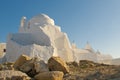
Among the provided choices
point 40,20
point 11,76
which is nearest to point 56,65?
point 11,76

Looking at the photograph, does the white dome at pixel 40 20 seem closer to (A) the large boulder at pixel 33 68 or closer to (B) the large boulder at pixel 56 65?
(B) the large boulder at pixel 56 65

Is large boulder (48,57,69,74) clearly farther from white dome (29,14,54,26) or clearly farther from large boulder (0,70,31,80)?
white dome (29,14,54,26)

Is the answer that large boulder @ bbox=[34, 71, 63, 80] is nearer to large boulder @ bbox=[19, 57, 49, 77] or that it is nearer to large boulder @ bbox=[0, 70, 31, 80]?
large boulder @ bbox=[0, 70, 31, 80]

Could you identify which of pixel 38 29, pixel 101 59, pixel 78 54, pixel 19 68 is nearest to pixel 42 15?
pixel 38 29

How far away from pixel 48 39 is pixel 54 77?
21.5 m

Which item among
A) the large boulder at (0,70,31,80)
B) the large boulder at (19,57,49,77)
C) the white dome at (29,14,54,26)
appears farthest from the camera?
the white dome at (29,14,54,26)

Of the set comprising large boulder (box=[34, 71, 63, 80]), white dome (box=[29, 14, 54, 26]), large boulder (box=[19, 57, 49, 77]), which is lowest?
large boulder (box=[34, 71, 63, 80])

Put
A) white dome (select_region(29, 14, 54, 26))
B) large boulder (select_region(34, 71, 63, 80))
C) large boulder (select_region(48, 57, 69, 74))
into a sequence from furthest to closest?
white dome (select_region(29, 14, 54, 26)) → large boulder (select_region(48, 57, 69, 74)) → large boulder (select_region(34, 71, 63, 80))

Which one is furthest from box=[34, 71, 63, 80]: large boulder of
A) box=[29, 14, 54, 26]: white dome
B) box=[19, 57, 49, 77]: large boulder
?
box=[29, 14, 54, 26]: white dome

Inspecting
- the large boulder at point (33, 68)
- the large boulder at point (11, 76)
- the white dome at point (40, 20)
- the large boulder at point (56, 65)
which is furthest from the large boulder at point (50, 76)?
the white dome at point (40, 20)

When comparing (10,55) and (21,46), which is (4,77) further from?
(10,55)

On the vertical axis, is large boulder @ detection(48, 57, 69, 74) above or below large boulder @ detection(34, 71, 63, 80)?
above

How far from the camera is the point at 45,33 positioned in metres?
30.5

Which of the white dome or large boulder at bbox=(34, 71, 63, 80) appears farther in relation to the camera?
the white dome
